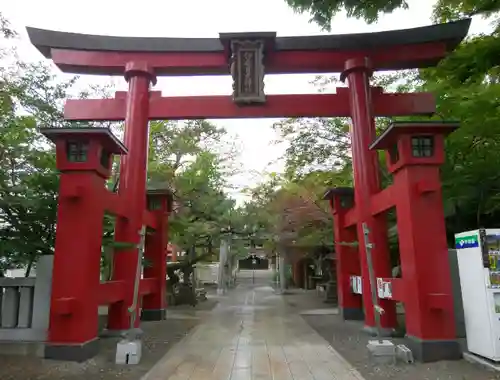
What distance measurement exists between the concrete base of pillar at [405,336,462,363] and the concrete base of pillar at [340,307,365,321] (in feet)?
15.6

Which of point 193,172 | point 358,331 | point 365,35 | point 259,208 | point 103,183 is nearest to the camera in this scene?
point 103,183

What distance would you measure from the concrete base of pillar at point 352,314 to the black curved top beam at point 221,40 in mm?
6841

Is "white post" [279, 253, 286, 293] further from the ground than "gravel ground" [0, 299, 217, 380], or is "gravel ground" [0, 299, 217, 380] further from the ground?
"white post" [279, 253, 286, 293]

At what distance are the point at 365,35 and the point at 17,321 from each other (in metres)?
9.37

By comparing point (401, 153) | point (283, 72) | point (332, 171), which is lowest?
point (401, 153)

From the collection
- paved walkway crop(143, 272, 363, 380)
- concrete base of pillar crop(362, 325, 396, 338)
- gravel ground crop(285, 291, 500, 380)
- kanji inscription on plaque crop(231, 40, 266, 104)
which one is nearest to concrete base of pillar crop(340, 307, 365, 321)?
paved walkway crop(143, 272, 363, 380)

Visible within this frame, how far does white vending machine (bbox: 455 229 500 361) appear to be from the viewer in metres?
5.43

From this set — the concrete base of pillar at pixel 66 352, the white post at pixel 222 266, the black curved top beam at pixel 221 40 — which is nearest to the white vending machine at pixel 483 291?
the black curved top beam at pixel 221 40

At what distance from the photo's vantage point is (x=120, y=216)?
26.7 ft

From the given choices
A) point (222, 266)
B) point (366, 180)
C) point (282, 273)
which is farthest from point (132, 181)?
point (282, 273)

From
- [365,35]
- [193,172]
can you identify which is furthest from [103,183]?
[193,172]

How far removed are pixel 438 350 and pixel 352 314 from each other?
16.0 ft

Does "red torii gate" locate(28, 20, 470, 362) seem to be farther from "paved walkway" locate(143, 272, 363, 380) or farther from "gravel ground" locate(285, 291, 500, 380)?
"gravel ground" locate(285, 291, 500, 380)

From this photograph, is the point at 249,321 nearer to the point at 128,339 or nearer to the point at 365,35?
the point at 128,339
